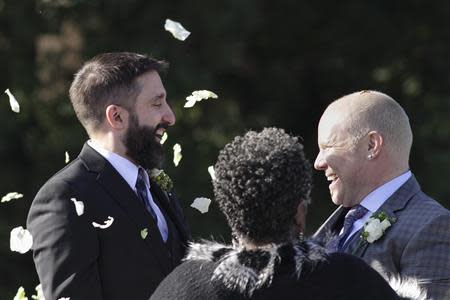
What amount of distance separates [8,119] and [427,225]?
752 centimetres

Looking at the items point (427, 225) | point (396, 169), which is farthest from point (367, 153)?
point (427, 225)

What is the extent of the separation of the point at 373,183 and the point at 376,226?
0.27 m

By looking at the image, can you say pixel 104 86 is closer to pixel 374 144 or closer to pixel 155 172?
pixel 155 172

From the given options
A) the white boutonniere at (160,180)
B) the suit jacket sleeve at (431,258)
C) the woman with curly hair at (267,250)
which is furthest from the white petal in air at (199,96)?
the woman with curly hair at (267,250)

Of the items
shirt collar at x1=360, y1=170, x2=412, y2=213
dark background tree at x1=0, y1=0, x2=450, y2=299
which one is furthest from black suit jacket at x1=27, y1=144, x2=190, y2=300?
dark background tree at x1=0, y1=0, x2=450, y2=299

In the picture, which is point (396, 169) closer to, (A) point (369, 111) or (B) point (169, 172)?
(A) point (369, 111)

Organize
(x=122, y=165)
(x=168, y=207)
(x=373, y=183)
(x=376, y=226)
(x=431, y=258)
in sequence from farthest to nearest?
(x=168, y=207) → (x=122, y=165) → (x=373, y=183) → (x=376, y=226) → (x=431, y=258)

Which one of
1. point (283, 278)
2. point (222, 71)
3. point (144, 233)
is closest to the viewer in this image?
point (283, 278)

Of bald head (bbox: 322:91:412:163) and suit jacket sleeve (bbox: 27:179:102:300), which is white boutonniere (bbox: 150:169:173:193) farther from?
bald head (bbox: 322:91:412:163)

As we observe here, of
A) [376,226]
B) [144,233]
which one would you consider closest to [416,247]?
[376,226]

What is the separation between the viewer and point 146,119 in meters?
4.99

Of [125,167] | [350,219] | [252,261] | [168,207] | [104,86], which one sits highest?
[104,86]

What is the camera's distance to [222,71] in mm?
12039

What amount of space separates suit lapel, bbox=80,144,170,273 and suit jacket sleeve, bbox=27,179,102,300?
22 centimetres
